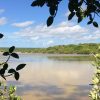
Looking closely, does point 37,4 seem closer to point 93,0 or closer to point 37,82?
point 93,0

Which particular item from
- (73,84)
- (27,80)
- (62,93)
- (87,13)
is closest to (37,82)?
(27,80)

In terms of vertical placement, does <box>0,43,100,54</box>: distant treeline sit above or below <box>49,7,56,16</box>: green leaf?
above

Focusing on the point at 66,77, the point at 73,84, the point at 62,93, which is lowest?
the point at 62,93

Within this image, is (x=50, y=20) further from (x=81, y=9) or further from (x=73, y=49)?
(x=73, y=49)

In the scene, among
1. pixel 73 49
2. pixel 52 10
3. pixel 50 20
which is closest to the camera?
pixel 52 10

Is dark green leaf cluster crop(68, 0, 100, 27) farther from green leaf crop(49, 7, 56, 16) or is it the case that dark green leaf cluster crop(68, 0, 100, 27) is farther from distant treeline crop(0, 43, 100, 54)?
distant treeline crop(0, 43, 100, 54)

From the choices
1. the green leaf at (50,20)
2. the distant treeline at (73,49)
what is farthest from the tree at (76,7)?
the distant treeline at (73,49)

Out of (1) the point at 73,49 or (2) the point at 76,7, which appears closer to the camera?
(2) the point at 76,7

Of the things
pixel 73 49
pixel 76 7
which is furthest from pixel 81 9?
pixel 73 49

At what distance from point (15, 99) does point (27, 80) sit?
4353 centimetres

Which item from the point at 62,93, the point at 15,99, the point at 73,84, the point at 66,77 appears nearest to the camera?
the point at 15,99

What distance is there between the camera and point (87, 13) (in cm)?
427

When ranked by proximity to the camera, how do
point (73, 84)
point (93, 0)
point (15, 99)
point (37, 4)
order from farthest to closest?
1. point (73, 84)
2. point (15, 99)
3. point (93, 0)
4. point (37, 4)

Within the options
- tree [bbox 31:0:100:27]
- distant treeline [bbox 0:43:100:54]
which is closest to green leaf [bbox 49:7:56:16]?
tree [bbox 31:0:100:27]
